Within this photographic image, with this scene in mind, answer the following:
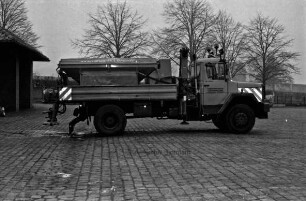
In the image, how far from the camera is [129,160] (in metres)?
8.39

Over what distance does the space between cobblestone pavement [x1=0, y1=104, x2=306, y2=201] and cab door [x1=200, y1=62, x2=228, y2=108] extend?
2378 millimetres

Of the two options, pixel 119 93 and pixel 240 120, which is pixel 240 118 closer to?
pixel 240 120

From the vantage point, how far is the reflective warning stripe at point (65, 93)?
12938 millimetres

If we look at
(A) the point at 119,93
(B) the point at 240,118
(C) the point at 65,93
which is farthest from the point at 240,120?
(C) the point at 65,93

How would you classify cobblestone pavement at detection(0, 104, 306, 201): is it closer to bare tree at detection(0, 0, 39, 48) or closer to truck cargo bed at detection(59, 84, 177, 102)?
truck cargo bed at detection(59, 84, 177, 102)

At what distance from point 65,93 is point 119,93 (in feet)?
5.21

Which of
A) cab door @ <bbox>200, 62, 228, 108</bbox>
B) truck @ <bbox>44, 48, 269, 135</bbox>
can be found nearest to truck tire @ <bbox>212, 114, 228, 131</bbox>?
truck @ <bbox>44, 48, 269, 135</bbox>

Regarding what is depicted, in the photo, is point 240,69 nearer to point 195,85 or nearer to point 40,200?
point 195,85

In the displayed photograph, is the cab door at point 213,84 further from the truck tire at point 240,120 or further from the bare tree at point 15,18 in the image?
the bare tree at point 15,18

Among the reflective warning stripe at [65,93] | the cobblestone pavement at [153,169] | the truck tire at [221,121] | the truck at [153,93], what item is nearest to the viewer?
the cobblestone pavement at [153,169]

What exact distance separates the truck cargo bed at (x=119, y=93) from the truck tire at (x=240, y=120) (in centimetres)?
208

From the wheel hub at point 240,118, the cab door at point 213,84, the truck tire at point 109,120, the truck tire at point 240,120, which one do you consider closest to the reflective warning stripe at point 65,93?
the truck tire at point 109,120

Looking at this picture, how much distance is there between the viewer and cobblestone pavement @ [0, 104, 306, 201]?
5715 mm

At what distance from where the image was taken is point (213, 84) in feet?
46.4
